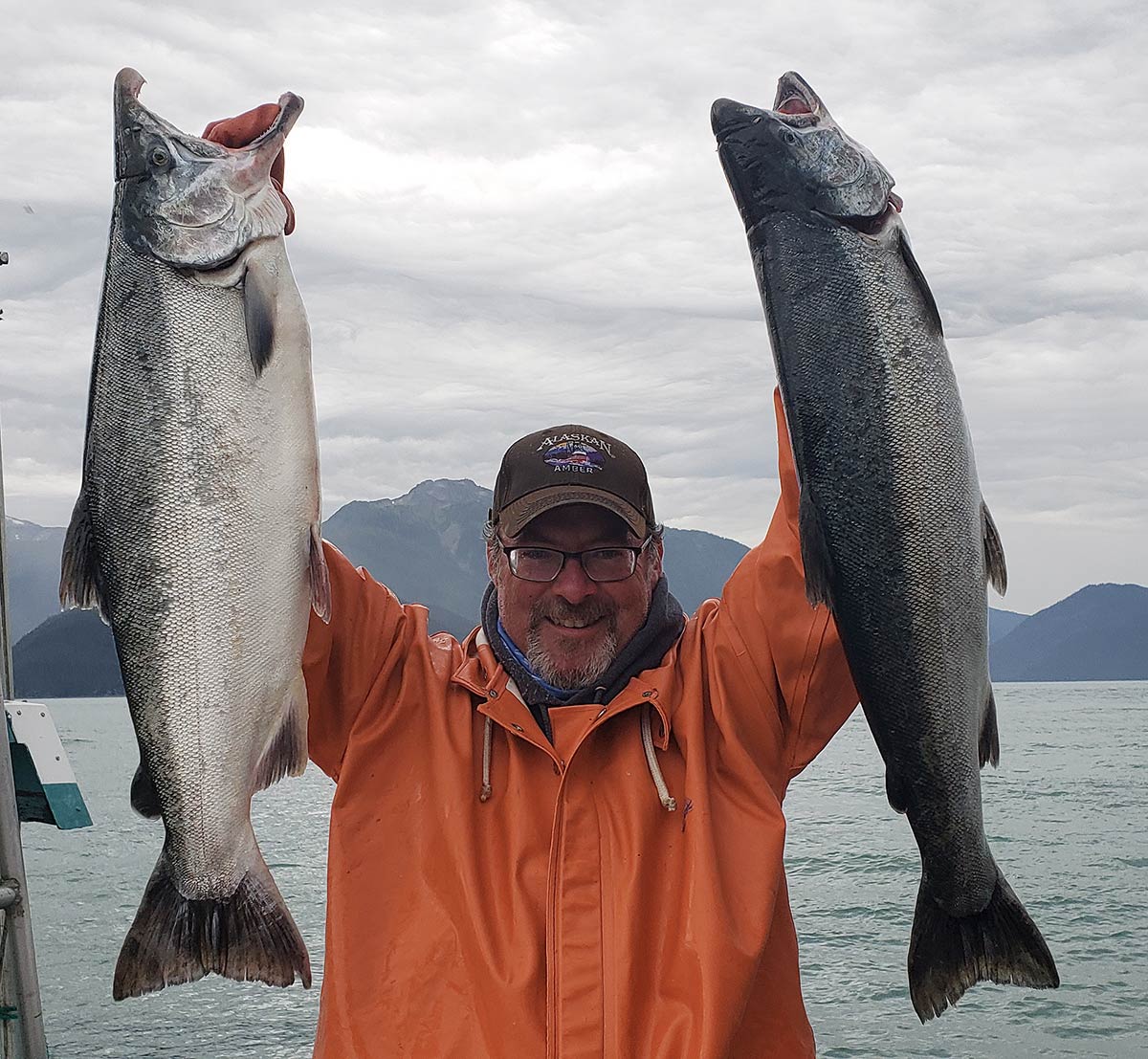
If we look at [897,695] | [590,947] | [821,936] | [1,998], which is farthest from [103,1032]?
[897,695]

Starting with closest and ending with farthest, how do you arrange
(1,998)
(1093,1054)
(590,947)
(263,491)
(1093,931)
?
1. (263,491)
2. (590,947)
3. (1,998)
4. (1093,1054)
5. (1093,931)

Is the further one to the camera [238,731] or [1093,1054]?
[1093,1054]

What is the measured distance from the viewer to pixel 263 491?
262 cm

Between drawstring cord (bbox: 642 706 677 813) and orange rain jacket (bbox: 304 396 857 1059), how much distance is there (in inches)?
0.7

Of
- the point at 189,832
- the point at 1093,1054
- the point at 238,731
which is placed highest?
the point at 238,731

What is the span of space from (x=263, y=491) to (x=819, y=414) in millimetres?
1302

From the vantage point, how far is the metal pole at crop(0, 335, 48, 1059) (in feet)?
12.5

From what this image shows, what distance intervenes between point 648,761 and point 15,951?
2.30m

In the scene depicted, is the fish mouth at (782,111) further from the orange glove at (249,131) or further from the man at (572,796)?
the orange glove at (249,131)

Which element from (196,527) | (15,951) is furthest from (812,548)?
(15,951)

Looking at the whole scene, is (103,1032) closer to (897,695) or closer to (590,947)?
(590,947)

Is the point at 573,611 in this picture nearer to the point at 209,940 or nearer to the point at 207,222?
the point at 209,940

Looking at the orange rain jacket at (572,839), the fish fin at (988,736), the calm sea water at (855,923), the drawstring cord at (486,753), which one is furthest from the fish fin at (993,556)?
the calm sea water at (855,923)

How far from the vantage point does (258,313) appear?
264 cm
